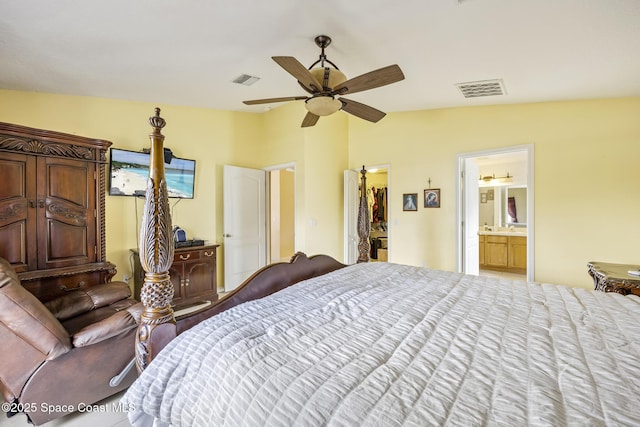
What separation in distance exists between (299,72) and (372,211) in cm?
475

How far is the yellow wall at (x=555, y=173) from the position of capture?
3.04 meters

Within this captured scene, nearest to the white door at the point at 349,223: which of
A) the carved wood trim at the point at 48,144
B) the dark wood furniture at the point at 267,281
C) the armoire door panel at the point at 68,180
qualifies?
the dark wood furniture at the point at 267,281

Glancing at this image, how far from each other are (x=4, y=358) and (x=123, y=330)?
571 mm

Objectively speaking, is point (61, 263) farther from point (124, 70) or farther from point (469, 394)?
point (469, 394)

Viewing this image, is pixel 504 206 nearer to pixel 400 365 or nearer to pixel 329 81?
pixel 329 81

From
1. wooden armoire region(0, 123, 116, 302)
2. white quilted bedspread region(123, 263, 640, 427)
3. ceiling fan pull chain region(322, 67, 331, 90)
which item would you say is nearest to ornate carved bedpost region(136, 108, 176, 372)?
white quilted bedspread region(123, 263, 640, 427)

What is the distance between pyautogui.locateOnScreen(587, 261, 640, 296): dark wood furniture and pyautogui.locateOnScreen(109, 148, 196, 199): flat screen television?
460 centimetres

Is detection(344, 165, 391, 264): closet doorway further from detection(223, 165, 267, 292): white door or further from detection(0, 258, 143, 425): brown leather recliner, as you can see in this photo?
detection(0, 258, 143, 425): brown leather recliner

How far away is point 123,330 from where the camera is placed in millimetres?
1795

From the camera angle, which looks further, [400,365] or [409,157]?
[409,157]

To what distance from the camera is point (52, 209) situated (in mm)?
2619

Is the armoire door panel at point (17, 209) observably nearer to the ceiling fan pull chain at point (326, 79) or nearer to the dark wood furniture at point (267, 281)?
the dark wood furniture at point (267, 281)

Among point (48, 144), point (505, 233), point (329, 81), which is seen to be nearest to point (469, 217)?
point (505, 233)

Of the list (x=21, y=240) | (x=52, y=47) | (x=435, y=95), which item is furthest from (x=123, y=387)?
(x=435, y=95)
